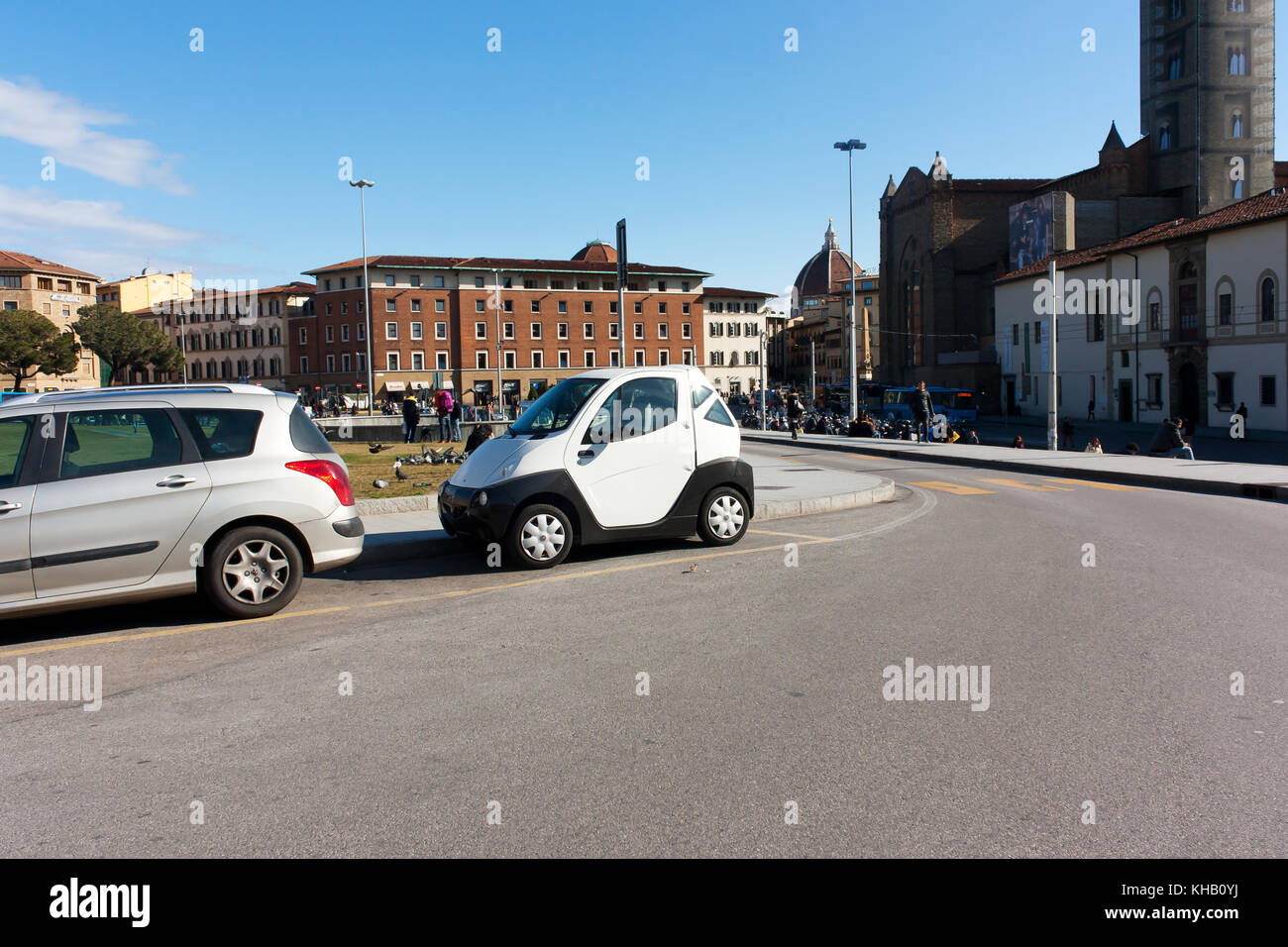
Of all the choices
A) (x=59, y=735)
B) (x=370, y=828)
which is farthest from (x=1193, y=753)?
(x=59, y=735)

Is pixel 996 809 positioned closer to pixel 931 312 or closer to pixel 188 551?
pixel 188 551

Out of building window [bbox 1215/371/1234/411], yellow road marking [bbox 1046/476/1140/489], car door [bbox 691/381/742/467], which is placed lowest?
yellow road marking [bbox 1046/476/1140/489]

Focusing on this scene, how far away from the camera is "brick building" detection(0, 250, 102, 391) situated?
99125 millimetres

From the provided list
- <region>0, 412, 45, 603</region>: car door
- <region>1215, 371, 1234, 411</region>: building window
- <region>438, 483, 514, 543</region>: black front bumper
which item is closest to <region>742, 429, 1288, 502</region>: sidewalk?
<region>438, 483, 514, 543</region>: black front bumper

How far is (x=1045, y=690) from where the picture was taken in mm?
5277

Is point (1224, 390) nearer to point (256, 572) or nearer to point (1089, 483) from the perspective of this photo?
point (1089, 483)

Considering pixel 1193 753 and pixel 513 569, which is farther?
pixel 513 569

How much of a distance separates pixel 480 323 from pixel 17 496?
94076mm

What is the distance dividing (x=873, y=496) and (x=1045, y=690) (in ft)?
33.1

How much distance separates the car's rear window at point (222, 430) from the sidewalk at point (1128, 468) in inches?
624

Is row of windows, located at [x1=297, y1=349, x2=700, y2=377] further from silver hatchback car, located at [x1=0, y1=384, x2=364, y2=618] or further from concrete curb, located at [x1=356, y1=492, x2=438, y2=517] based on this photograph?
silver hatchback car, located at [x1=0, y1=384, x2=364, y2=618]

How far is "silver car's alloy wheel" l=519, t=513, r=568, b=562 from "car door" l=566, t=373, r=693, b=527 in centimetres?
41

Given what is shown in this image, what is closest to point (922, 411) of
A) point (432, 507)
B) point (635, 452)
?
point (432, 507)

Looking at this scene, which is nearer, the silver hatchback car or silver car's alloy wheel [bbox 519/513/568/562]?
the silver hatchback car
